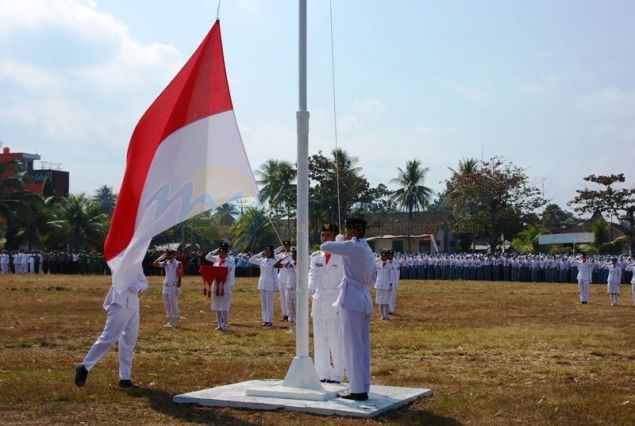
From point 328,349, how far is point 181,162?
10.9 ft

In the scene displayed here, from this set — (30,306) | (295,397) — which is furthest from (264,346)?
(30,306)

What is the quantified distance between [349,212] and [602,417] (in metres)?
58.8

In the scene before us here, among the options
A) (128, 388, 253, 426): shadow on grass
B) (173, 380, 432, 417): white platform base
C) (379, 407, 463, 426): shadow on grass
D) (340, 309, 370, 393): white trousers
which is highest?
(340, 309, 370, 393): white trousers

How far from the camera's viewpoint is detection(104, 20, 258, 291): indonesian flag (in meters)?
10.4

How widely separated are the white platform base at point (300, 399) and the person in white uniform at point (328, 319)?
707 mm

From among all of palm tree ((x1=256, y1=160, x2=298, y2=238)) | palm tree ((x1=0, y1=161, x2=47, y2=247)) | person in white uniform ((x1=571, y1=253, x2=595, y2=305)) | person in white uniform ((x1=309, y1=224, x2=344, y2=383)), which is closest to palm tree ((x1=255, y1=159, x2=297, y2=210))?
palm tree ((x1=256, y1=160, x2=298, y2=238))

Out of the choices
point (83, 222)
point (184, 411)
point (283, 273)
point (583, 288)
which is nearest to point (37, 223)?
point (83, 222)

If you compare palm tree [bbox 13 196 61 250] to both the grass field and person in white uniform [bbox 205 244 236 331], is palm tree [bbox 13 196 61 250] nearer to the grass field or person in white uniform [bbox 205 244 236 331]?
the grass field

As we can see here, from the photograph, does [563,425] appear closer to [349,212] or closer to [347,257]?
[347,257]

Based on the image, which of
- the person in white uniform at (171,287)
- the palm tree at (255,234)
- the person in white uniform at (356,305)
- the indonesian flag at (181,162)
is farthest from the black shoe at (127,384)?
the palm tree at (255,234)

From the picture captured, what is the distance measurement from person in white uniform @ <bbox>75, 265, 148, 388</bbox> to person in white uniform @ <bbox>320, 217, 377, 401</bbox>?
3.02 metres

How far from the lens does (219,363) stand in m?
14.0

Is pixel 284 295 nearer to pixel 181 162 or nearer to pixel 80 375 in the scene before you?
pixel 80 375

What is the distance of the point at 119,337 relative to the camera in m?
11.7
